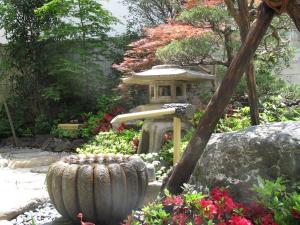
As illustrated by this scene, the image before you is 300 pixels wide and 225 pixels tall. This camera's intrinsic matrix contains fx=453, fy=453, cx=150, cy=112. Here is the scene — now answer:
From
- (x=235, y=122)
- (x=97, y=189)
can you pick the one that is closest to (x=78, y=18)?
(x=235, y=122)

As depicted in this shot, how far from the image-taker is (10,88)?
11820 mm

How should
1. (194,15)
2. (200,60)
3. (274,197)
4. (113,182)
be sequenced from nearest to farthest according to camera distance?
(274,197)
(113,182)
(194,15)
(200,60)

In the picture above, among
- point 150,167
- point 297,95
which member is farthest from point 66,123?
point 150,167

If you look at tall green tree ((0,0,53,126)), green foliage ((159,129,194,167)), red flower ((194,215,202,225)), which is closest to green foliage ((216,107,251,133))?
green foliage ((159,129,194,167))

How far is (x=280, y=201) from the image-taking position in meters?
2.37

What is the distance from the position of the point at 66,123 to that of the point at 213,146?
327 inches

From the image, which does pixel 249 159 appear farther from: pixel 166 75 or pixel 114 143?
→ pixel 114 143

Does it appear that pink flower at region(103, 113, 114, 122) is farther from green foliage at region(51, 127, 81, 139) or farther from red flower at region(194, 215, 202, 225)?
red flower at region(194, 215, 202, 225)

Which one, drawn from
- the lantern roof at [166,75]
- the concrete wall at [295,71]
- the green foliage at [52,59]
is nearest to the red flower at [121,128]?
the lantern roof at [166,75]

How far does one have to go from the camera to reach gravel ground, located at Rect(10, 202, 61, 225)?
4043 millimetres

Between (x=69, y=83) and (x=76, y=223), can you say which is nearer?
(x=76, y=223)

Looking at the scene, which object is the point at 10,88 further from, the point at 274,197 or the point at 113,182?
the point at 274,197

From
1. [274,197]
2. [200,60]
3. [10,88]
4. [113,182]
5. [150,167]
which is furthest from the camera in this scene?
[10,88]

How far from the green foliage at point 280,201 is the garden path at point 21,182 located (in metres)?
2.59
